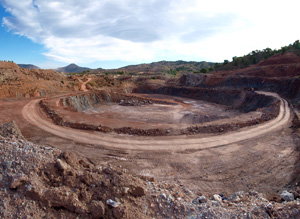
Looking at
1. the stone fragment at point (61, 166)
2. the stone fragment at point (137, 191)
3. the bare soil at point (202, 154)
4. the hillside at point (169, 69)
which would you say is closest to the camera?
the stone fragment at point (137, 191)

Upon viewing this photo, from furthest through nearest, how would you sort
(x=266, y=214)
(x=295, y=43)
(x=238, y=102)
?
(x=295, y=43)
(x=238, y=102)
(x=266, y=214)

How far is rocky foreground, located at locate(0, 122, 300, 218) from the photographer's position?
5.91 metres

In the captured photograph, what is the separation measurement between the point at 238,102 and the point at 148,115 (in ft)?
63.0

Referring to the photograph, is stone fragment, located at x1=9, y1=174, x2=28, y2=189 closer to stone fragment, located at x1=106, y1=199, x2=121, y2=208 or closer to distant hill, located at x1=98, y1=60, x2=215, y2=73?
stone fragment, located at x1=106, y1=199, x2=121, y2=208

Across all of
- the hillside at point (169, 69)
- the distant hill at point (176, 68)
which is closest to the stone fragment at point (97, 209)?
the hillside at point (169, 69)

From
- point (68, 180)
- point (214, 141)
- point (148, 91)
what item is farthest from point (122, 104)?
point (68, 180)

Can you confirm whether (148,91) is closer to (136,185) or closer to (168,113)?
(168,113)

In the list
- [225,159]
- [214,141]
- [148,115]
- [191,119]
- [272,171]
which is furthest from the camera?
[148,115]

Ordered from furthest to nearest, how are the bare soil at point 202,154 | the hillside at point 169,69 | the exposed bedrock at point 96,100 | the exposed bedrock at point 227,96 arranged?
1. the hillside at point 169,69
2. the exposed bedrock at point 96,100
3. the exposed bedrock at point 227,96
4. the bare soil at point 202,154

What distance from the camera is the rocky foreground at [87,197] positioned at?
5912 millimetres

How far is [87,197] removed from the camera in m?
6.32

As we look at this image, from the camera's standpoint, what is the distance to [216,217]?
20.1ft

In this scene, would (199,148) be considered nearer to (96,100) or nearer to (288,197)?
(288,197)

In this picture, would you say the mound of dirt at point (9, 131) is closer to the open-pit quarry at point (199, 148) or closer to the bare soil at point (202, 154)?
the bare soil at point (202, 154)
